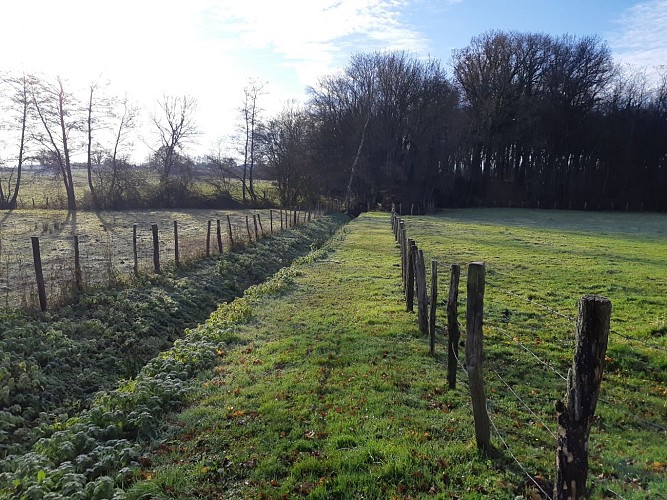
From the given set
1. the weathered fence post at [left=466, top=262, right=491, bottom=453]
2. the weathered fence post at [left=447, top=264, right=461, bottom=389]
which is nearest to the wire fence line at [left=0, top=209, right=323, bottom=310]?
the weathered fence post at [left=447, top=264, right=461, bottom=389]

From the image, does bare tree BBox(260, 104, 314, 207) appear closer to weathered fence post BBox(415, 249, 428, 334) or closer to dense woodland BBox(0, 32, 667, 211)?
dense woodland BBox(0, 32, 667, 211)

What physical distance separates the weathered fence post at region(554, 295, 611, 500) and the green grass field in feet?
3.06

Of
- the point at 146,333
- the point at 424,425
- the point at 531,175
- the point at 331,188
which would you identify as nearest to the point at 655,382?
the point at 424,425

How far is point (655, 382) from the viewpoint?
28.0ft

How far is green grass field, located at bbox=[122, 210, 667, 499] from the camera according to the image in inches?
224

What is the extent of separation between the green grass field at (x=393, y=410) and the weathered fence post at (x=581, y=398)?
0.93m

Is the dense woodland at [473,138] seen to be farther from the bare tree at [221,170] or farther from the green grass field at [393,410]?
the green grass field at [393,410]

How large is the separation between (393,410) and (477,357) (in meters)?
1.92

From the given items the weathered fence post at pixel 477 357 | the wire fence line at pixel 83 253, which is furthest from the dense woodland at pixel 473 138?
the weathered fence post at pixel 477 357

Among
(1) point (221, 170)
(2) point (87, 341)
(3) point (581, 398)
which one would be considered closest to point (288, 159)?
(1) point (221, 170)

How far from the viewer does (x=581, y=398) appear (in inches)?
156

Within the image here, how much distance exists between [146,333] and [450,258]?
48.8 feet

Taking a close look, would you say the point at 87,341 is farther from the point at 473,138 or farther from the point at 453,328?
the point at 473,138

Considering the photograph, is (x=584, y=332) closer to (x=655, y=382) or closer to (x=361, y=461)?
(x=361, y=461)
